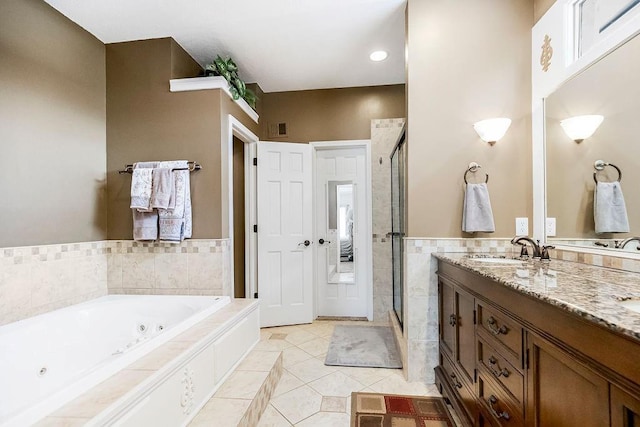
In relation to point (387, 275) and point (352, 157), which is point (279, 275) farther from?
point (352, 157)

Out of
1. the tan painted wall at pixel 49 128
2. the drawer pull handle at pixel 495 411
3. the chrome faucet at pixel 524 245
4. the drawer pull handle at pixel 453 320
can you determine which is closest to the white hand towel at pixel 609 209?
the chrome faucet at pixel 524 245

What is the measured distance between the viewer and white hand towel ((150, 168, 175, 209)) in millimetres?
2264

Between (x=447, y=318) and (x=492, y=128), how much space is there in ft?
4.20

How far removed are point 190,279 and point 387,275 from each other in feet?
6.67

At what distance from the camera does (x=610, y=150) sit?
136 cm

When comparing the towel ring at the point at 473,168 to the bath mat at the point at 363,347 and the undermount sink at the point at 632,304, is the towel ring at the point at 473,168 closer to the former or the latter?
the undermount sink at the point at 632,304

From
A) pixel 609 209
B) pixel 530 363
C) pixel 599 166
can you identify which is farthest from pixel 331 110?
pixel 530 363

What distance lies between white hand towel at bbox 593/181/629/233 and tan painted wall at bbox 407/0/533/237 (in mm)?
531

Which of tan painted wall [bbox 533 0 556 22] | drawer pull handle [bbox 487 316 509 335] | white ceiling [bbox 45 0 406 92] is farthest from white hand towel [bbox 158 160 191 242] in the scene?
tan painted wall [bbox 533 0 556 22]

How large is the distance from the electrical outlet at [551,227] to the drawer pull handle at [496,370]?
3.30 ft

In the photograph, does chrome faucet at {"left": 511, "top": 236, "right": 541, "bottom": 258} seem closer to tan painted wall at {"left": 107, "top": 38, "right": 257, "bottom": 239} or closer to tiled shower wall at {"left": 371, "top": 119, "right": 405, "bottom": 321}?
tiled shower wall at {"left": 371, "top": 119, "right": 405, "bottom": 321}

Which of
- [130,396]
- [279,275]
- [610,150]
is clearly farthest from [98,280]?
[610,150]

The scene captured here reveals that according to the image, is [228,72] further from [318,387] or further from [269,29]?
[318,387]

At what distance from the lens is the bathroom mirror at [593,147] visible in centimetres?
125
